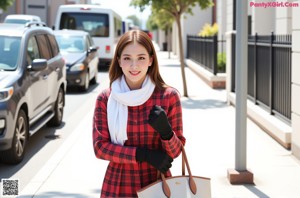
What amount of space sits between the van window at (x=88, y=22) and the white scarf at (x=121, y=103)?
77.9ft

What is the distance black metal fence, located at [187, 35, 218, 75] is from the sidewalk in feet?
22.4

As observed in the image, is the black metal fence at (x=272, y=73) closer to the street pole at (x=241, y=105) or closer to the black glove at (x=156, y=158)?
the street pole at (x=241, y=105)

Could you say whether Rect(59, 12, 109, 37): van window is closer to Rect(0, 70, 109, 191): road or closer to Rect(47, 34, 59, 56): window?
Rect(0, 70, 109, 191): road

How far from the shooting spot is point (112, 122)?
3.01m

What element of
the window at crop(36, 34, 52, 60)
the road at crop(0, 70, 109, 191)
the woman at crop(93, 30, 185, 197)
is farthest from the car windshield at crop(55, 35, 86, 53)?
the woman at crop(93, 30, 185, 197)

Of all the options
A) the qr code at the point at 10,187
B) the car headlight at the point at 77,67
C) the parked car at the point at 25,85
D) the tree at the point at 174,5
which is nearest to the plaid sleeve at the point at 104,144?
the qr code at the point at 10,187

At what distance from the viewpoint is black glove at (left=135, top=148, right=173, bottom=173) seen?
283 centimetres

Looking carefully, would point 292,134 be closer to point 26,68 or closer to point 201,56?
point 26,68

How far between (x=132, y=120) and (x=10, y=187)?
3.87 m

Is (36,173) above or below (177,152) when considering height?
below

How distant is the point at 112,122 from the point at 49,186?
12.0ft

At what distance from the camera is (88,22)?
26.9 metres

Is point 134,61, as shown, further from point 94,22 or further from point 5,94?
point 94,22

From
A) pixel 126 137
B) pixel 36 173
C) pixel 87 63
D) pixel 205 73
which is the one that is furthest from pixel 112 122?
pixel 205 73
